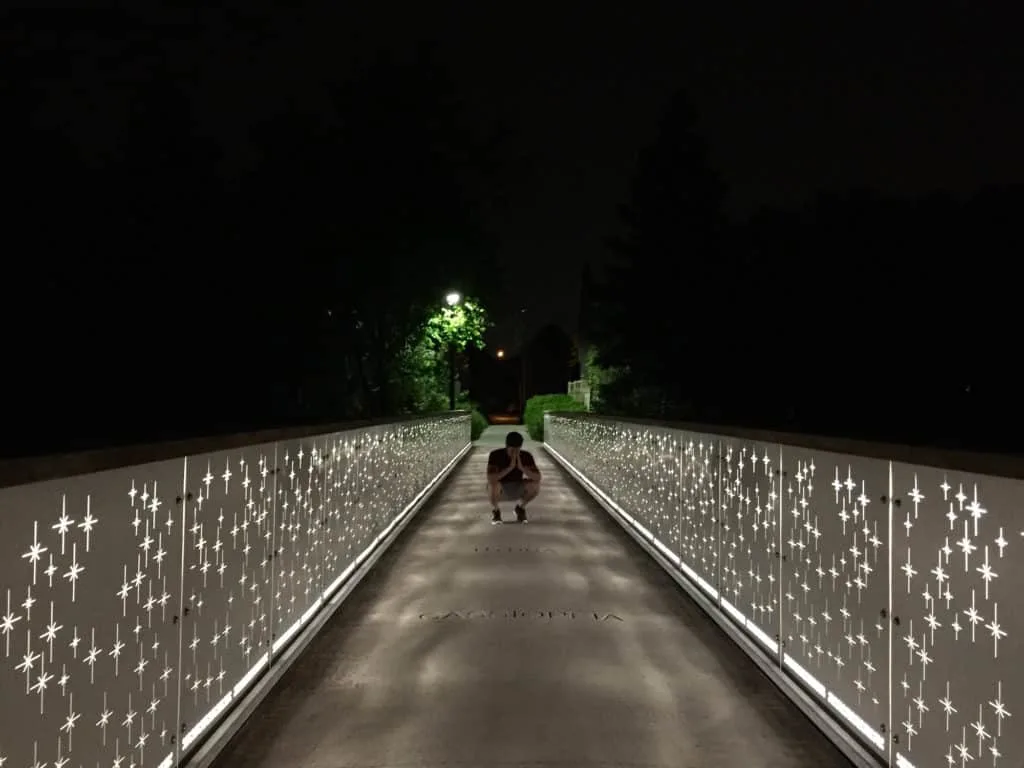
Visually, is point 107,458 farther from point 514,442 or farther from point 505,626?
point 514,442

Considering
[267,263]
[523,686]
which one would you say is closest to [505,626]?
[523,686]

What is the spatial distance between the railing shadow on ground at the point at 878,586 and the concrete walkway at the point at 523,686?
0.25 metres

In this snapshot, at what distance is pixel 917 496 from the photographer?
4.21m

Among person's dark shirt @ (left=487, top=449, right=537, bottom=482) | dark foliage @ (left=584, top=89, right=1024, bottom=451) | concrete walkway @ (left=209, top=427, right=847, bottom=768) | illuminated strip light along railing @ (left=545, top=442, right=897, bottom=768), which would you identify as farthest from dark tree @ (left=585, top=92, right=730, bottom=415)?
concrete walkway @ (left=209, top=427, right=847, bottom=768)

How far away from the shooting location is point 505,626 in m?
7.38

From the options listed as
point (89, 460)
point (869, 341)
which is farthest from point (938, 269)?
point (89, 460)

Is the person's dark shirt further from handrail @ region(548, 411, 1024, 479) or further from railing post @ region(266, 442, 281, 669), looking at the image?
railing post @ region(266, 442, 281, 669)

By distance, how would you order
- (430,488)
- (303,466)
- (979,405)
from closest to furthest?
(303,466) → (430,488) → (979,405)

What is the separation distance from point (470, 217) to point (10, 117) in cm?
1468

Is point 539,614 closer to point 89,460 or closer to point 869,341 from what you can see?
point 89,460

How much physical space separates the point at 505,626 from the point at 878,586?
11.0 ft

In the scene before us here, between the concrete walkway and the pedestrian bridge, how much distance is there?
2 cm

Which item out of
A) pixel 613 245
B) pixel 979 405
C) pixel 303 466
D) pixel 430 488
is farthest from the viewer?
pixel 613 245

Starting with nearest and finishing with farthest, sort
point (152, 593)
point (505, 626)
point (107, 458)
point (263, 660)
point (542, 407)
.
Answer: point (107, 458), point (152, 593), point (263, 660), point (505, 626), point (542, 407)
